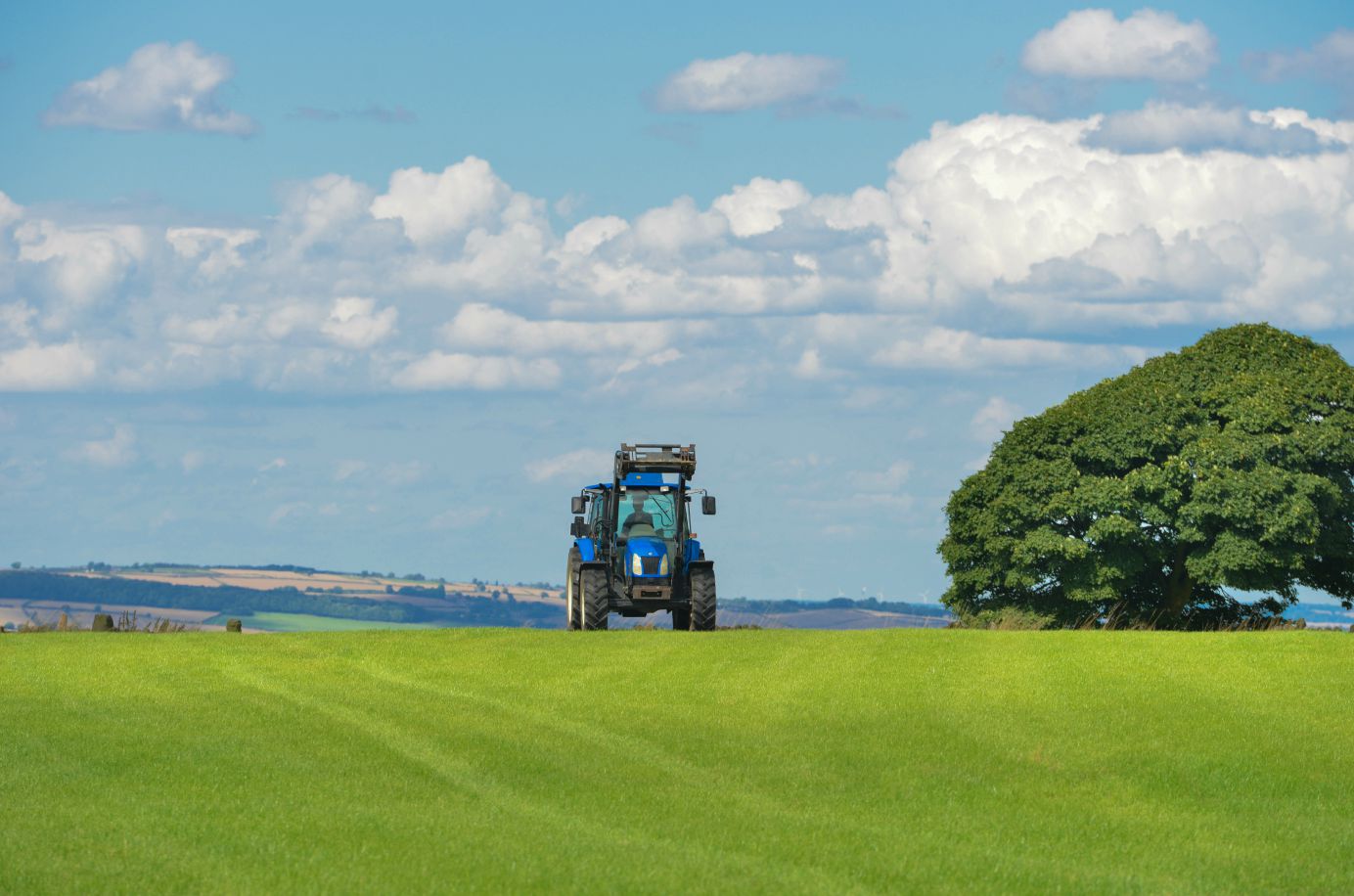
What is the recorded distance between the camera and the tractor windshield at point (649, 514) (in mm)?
36094

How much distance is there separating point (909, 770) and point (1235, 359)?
111ft

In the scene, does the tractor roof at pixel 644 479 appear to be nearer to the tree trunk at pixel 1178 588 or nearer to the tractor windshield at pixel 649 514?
the tractor windshield at pixel 649 514

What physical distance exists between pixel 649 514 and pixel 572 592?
3.18m

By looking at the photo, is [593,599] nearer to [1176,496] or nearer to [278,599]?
[1176,496]

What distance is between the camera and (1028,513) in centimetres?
4631

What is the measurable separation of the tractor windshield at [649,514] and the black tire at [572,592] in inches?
89.8

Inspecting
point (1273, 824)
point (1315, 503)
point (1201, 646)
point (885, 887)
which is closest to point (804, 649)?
point (1201, 646)

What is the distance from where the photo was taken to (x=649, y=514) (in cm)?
3625

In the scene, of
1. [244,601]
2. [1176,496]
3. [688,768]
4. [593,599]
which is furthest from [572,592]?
[244,601]

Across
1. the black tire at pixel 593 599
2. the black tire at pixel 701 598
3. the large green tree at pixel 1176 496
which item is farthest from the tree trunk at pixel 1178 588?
the black tire at pixel 593 599

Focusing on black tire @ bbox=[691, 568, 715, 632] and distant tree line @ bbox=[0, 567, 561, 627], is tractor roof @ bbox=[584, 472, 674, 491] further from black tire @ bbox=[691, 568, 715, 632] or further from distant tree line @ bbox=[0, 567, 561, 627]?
distant tree line @ bbox=[0, 567, 561, 627]

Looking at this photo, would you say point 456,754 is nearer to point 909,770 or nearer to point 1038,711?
point 909,770

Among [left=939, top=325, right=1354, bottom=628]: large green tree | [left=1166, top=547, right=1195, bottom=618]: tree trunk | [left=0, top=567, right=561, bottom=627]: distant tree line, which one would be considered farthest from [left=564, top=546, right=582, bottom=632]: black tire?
[left=0, top=567, right=561, bottom=627]: distant tree line

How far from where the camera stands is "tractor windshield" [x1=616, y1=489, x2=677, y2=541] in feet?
118
